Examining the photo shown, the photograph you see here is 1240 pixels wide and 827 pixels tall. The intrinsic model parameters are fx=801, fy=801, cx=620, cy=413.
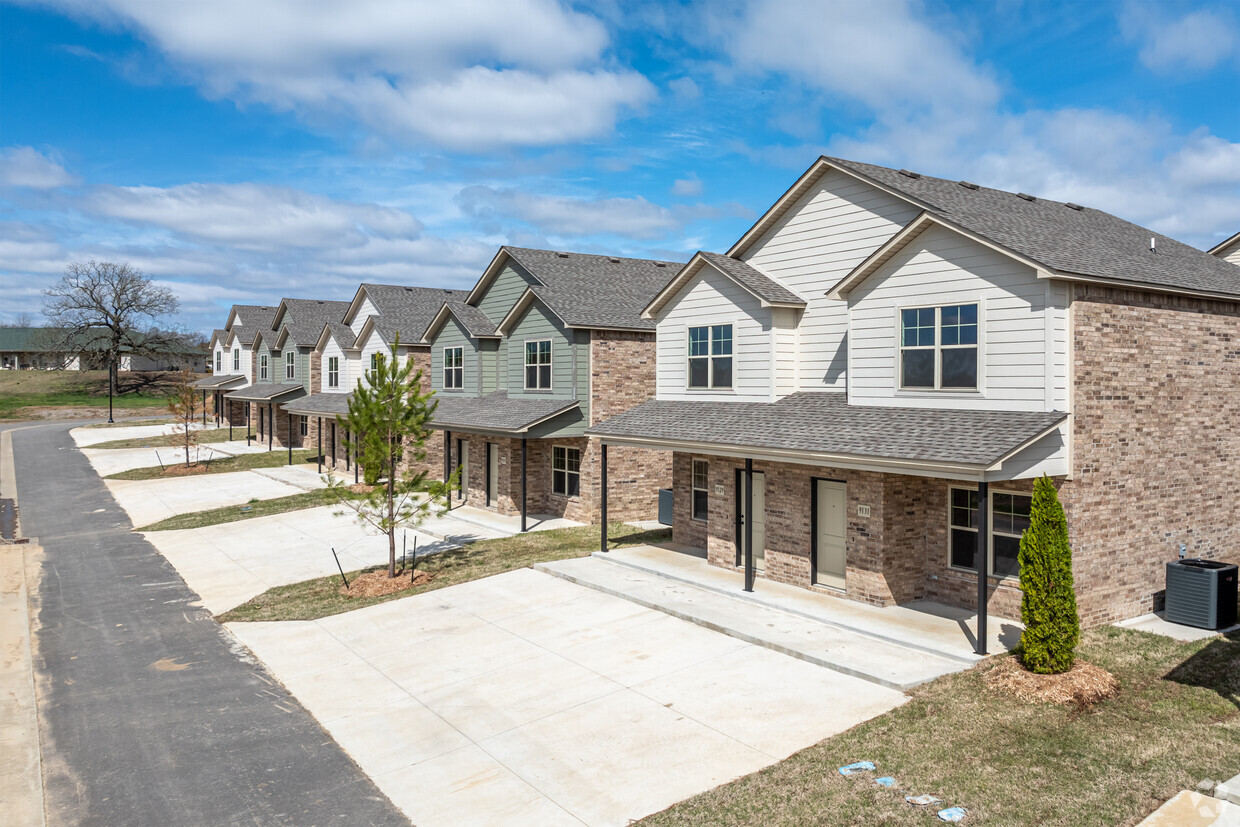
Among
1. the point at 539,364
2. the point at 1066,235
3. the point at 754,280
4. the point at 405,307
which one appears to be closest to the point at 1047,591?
the point at 1066,235

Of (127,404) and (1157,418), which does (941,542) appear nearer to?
(1157,418)

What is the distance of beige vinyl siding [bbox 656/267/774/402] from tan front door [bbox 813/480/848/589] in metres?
2.71

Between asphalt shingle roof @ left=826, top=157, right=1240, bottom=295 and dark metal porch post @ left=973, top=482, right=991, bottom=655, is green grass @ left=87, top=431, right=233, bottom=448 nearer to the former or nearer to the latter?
asphalt shingle roof @ left=826, top=157, right=1240, bottom=295

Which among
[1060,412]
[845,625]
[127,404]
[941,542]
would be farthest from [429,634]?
[127,404]

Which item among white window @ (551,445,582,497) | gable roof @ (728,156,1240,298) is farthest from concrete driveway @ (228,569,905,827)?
white window @ (551,445,582,497)

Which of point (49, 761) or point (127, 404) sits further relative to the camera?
point (127, 404)

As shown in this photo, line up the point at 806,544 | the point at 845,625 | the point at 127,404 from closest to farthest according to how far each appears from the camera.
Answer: the point at 845,625
the point at 806,544
the point at 127,404

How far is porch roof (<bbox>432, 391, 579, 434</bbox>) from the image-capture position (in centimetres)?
2256

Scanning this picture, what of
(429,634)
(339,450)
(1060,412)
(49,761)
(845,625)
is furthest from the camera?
(339,450)

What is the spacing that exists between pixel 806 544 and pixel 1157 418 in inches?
247

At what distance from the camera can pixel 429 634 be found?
13.9 meters

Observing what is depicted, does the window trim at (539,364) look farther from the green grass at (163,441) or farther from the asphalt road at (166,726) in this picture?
the green grass at (163,441)

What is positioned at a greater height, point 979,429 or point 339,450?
point 979,429

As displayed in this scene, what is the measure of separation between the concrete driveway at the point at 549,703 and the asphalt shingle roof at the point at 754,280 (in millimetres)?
6913
